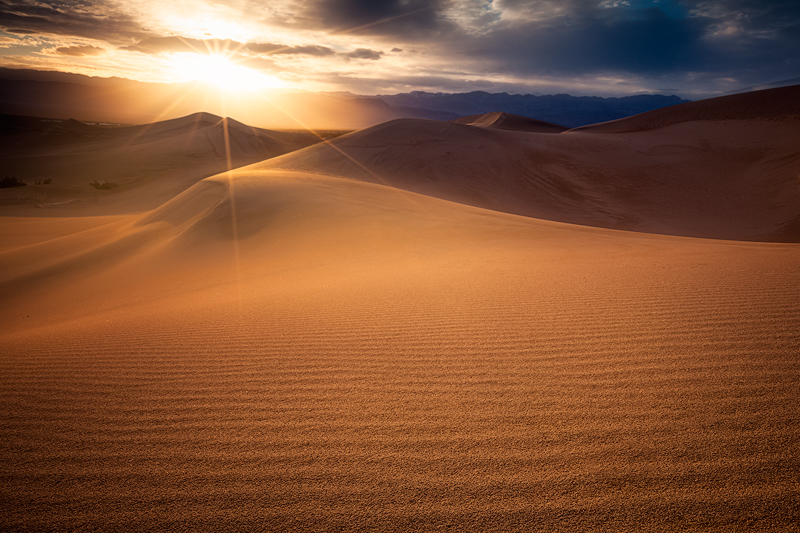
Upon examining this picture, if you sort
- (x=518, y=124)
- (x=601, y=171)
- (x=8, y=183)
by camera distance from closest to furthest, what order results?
(x=601, y=171), (x=8, y=183), (x=518, y=124)

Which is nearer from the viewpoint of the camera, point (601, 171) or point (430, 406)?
point (430, 406)

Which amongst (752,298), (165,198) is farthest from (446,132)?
(752,298)

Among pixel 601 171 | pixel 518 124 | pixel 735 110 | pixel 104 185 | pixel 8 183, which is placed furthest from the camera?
pixel 518 124

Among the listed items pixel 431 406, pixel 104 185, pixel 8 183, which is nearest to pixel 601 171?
pixel 431 406

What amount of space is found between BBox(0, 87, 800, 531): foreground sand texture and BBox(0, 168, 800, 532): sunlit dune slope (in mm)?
14

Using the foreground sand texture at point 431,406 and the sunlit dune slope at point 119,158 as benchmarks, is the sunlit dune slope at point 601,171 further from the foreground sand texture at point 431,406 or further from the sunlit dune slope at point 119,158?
the foreground sand texture at point 431,406

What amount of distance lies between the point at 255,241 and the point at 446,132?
22.2m

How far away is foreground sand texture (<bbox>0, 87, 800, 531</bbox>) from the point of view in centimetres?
200

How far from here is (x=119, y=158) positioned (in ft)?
123

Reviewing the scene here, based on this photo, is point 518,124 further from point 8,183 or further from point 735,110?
point 8,183

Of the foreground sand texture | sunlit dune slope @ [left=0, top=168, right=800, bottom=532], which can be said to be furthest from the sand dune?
sunlit dune slope @ [left=0, top=168, right=800, bottom=532]

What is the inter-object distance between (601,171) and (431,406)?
2736 centimetres

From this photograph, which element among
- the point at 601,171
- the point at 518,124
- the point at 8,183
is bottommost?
the point at 8,183

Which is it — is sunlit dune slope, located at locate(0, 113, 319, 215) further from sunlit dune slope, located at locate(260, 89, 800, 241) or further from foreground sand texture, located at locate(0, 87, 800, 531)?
foreground sand texture, located at locate(0, 87, 800, 531)
